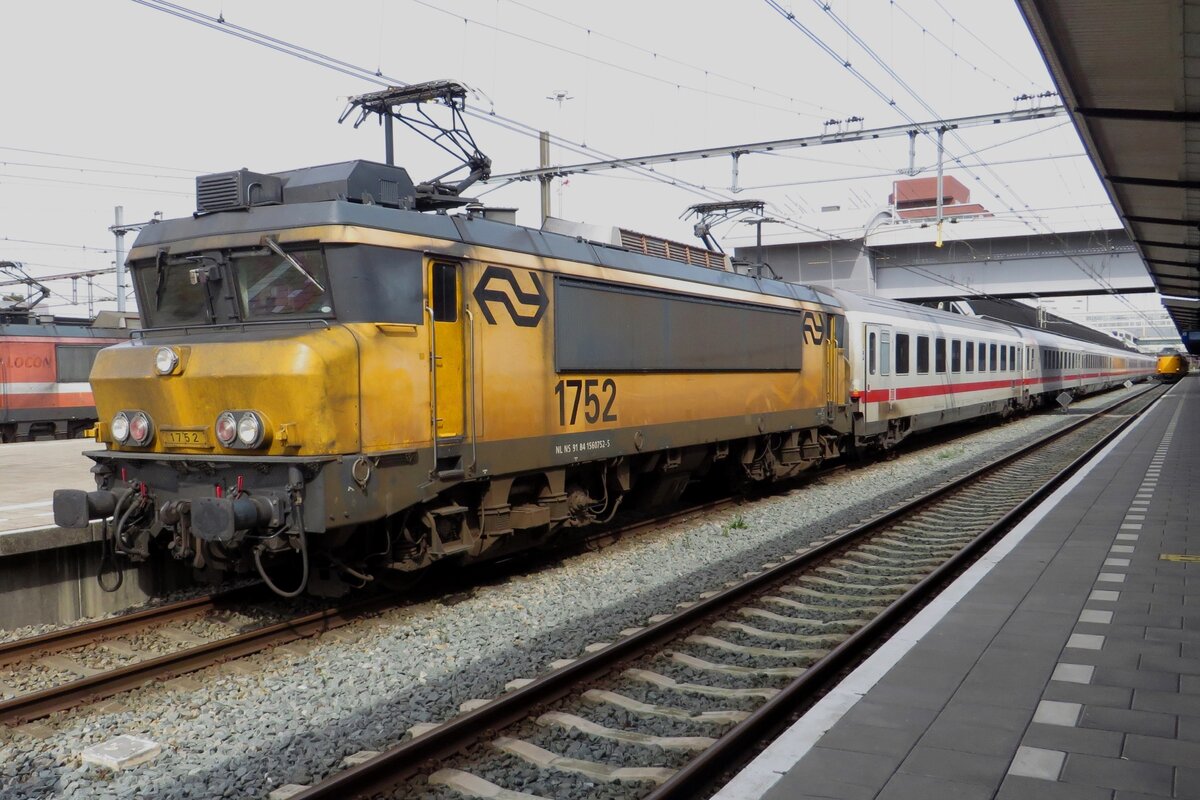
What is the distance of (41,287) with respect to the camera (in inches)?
1077

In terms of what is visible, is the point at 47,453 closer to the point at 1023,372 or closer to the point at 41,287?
the point at 41,287

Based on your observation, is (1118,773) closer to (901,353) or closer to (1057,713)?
(1057,713)

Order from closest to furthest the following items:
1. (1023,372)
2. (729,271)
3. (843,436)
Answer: (729,271)
(843,436)
(1023,372)

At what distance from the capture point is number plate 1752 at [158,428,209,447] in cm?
723

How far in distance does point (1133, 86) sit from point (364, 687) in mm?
8624

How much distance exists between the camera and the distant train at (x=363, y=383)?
691 centimetres

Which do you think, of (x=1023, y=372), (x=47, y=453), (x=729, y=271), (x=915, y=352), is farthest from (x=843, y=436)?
(x=1023, y=372)

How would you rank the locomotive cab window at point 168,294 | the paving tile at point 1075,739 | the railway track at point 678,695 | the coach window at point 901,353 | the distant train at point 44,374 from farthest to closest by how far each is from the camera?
the distant train at point 44,374
the coach window at point 901,353
the locomotive cab window at point 168,294
the railway track at point 678,695
the paving tile at point 1075,739

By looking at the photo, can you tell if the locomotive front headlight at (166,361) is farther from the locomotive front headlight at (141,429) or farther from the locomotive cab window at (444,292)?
the locomotive cab window at (444,292)

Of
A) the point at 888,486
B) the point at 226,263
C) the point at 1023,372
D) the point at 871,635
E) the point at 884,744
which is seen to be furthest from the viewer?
the point at 1023,372

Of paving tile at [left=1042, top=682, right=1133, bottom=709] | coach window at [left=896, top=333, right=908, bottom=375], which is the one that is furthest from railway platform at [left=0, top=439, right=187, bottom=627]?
coach window at [left=896, top=333, right=908, bottom=375]

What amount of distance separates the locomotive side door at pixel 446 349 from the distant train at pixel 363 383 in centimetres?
2

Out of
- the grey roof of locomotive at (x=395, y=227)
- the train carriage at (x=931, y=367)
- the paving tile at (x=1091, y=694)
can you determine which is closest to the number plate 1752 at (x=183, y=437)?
the grey roof of locomotive at (x=395, y=227)

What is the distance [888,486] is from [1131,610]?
9.12 meters
